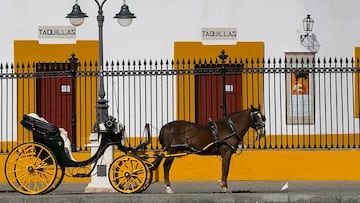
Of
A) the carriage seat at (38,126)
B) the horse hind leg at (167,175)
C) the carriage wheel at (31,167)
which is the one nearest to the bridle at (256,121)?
the horse hind leg at (167,175)

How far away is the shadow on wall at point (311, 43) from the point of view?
22.8 metres

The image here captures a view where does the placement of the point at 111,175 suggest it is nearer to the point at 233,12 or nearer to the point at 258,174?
the point at 258,174

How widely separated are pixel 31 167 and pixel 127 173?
1.77 m

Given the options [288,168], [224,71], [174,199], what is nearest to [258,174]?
[288,168]

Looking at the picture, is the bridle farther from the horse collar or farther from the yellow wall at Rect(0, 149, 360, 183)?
the yellow wall at Rect(0, 149, 360, 183)

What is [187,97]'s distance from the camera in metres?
22.2

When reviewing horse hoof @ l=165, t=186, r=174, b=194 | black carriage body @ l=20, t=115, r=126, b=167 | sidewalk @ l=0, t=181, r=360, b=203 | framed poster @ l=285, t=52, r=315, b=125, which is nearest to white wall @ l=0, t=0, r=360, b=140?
framed poster @ l=285, t=52, r=315, b=125

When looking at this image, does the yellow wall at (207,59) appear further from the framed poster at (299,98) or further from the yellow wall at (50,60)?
the yellow wall at (50,60)

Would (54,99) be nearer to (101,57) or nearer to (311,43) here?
(101,57)

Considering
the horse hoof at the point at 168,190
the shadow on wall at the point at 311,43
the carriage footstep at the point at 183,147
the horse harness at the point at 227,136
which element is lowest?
the horse hoof at the point at 168,190

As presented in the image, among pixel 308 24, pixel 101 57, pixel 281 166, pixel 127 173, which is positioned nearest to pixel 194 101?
pixel 308 24

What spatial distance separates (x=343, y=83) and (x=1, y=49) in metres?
9.29

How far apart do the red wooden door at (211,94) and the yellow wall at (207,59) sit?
0.17m

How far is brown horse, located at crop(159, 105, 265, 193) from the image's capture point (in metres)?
15.9
